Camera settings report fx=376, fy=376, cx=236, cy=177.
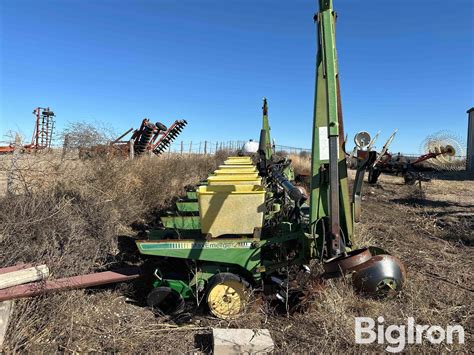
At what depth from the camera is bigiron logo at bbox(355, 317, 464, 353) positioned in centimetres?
322

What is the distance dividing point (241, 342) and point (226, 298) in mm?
918

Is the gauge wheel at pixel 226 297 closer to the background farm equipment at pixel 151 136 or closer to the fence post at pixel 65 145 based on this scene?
the fence post at pixel 65 145

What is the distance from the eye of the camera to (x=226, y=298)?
401cm

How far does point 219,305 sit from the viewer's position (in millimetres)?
3996

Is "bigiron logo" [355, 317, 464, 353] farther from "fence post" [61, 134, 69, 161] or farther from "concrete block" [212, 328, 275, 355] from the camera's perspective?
"fence post" [61, 134, 69, 161]

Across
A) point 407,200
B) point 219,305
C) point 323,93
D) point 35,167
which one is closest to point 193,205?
point 35,167

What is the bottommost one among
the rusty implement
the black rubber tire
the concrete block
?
the concrete block

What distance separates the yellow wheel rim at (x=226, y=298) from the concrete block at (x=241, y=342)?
27.5 inches

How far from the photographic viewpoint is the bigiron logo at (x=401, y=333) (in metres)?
3.22

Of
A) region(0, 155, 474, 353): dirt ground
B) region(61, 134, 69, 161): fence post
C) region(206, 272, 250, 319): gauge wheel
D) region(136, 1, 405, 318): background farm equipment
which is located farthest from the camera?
region(61, 134, 69, 161): fence post

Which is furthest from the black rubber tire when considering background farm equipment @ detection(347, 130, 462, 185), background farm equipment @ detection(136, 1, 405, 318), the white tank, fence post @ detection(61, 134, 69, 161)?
fence post @ detection(61, 134, 69, 161)

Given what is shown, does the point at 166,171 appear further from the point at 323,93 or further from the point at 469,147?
the point at 469,147

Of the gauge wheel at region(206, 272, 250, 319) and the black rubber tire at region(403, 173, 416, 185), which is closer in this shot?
the gauge wheel at region(206, 272, 250, 319)

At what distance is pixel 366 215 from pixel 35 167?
24.9 ft
